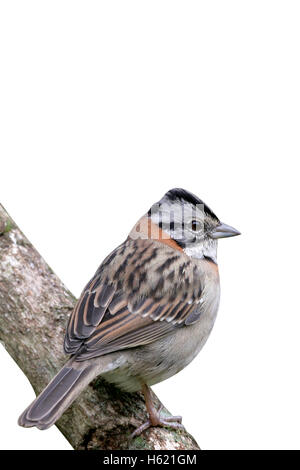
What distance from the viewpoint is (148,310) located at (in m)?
7.31

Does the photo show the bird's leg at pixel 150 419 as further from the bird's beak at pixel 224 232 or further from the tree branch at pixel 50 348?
the bird's beak at pixel 224 232

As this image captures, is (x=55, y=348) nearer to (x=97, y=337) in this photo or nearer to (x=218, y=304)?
(x=97, y=337)

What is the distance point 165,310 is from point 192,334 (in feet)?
1.55

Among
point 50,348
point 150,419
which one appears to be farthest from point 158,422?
point 50,348

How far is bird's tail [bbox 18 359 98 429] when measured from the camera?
6.54 m

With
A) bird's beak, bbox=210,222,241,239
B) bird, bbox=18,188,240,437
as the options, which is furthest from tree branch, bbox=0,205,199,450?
bird's beak, bbox=210,222,241,239

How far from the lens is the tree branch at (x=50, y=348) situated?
7402 mm

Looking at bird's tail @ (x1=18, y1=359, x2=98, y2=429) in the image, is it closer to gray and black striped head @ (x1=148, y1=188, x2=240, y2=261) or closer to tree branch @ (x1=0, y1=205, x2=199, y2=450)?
tree branch @ (x1=0, y1=205, x2=199, y2=450)

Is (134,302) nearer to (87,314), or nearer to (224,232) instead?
(87,314)

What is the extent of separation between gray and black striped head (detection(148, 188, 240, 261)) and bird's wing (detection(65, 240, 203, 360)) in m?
0.25

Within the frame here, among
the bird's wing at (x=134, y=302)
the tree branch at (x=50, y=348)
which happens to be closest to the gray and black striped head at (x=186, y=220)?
the bird's wing at (x=134, y=302)

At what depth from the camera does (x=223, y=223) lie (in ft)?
27.7
